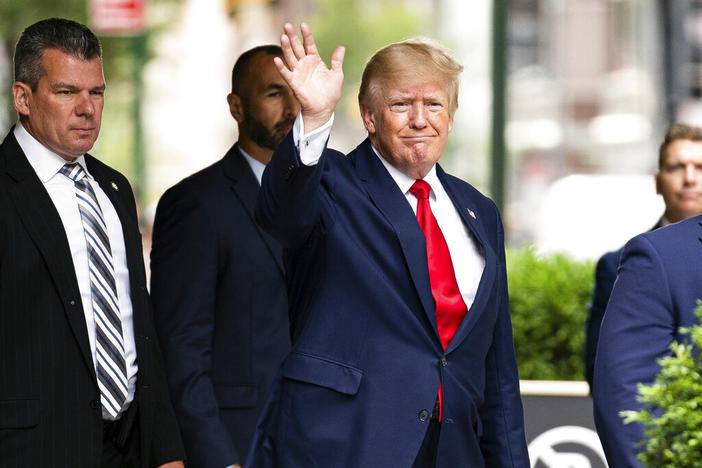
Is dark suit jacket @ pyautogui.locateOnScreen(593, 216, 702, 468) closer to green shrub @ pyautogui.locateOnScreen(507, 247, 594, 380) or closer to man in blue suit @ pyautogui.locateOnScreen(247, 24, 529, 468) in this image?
man in blue suit @ pyautogui.locateOnScreen(247, 24, 529, 468)

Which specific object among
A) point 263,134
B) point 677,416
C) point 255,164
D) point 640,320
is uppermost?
point 263,134

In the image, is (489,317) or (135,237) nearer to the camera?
(489,317)

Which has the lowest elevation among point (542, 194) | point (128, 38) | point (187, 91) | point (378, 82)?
point (378, 82)

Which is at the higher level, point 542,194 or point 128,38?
point 542,194

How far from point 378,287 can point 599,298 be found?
2.40 metres

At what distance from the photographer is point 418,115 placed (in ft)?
12.6

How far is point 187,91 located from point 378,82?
43619 millimetres

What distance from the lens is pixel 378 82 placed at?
12.8 ft

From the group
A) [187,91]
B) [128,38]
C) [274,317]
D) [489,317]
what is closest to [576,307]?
[274,317]

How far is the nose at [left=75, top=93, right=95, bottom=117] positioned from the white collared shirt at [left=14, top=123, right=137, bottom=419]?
16 centimetres

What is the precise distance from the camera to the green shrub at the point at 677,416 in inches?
99.0

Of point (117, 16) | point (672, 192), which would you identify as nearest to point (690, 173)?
point (672, 192)

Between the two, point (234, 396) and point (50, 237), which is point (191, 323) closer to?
point (234, 396)

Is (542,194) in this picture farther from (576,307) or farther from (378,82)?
(378,82)
